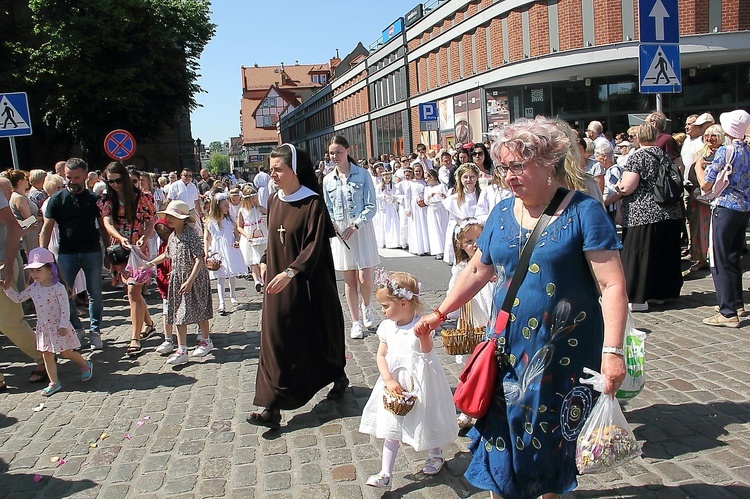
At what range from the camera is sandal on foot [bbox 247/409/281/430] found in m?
4.85

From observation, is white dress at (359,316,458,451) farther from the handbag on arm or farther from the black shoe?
the black shoe

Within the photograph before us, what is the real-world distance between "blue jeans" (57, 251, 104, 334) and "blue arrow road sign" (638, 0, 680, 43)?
710 centimetres

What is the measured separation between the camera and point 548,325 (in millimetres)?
2789

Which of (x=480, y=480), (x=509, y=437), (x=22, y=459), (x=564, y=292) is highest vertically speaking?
(x=564, y=292)

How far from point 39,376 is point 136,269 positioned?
156 cm

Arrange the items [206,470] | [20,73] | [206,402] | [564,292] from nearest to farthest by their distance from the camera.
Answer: [564,292]
[206,470]
[206,402]
[20,73]

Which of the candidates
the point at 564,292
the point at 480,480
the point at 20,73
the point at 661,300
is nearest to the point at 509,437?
the point at 480,480

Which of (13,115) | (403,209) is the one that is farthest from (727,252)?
(13,115)

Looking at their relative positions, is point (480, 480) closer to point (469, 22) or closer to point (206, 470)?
point (206, 470)

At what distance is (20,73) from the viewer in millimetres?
36469

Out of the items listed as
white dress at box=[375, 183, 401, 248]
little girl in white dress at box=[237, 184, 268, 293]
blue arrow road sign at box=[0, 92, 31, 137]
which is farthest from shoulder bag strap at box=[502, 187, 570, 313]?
white dress at box=[375, 183, 401, 248]

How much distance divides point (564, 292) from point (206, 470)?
2804mm

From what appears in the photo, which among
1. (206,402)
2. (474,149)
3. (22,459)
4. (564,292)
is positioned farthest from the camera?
(474,149)

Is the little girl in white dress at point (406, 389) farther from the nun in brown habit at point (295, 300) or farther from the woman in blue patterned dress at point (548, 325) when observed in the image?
the nun in brown habit at point (295, 300)
